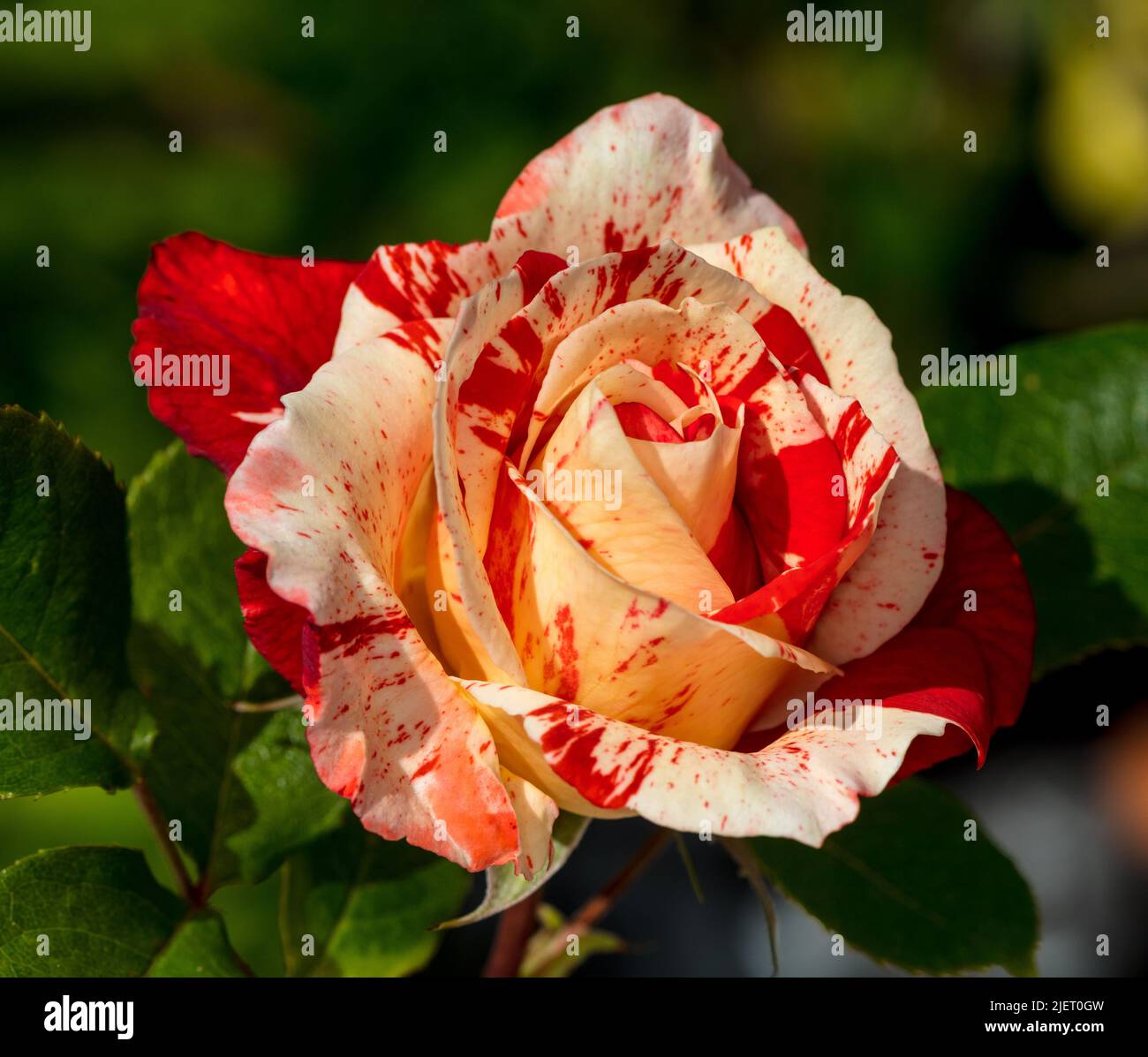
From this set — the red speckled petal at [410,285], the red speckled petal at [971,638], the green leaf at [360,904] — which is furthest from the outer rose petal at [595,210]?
the green leaf at [360,904]

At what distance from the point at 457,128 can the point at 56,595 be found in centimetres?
164

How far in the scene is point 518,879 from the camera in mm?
704

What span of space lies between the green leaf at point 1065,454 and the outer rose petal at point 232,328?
547mm

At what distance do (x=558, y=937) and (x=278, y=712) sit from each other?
1.05ft

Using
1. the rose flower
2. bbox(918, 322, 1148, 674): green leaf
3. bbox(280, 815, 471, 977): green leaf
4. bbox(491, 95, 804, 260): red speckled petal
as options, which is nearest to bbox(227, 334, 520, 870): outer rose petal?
the rose flower

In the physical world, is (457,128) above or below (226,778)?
above

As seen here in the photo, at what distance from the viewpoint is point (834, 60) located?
2332 millimetres

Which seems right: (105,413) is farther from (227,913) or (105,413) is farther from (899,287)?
(899,287)

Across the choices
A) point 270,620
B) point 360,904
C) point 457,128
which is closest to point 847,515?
point 270,620

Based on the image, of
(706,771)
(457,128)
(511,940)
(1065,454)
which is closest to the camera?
(706,771)

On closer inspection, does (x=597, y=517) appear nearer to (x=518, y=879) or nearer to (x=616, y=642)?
(x=616, y=642)

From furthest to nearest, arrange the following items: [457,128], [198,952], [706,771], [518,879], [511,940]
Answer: [457,128] → [511,940] → [198,952] → [518,879] → [706,771]

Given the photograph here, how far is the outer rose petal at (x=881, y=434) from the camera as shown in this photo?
715 millimetres

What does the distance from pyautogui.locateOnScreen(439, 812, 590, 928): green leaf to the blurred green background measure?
1502 mm
